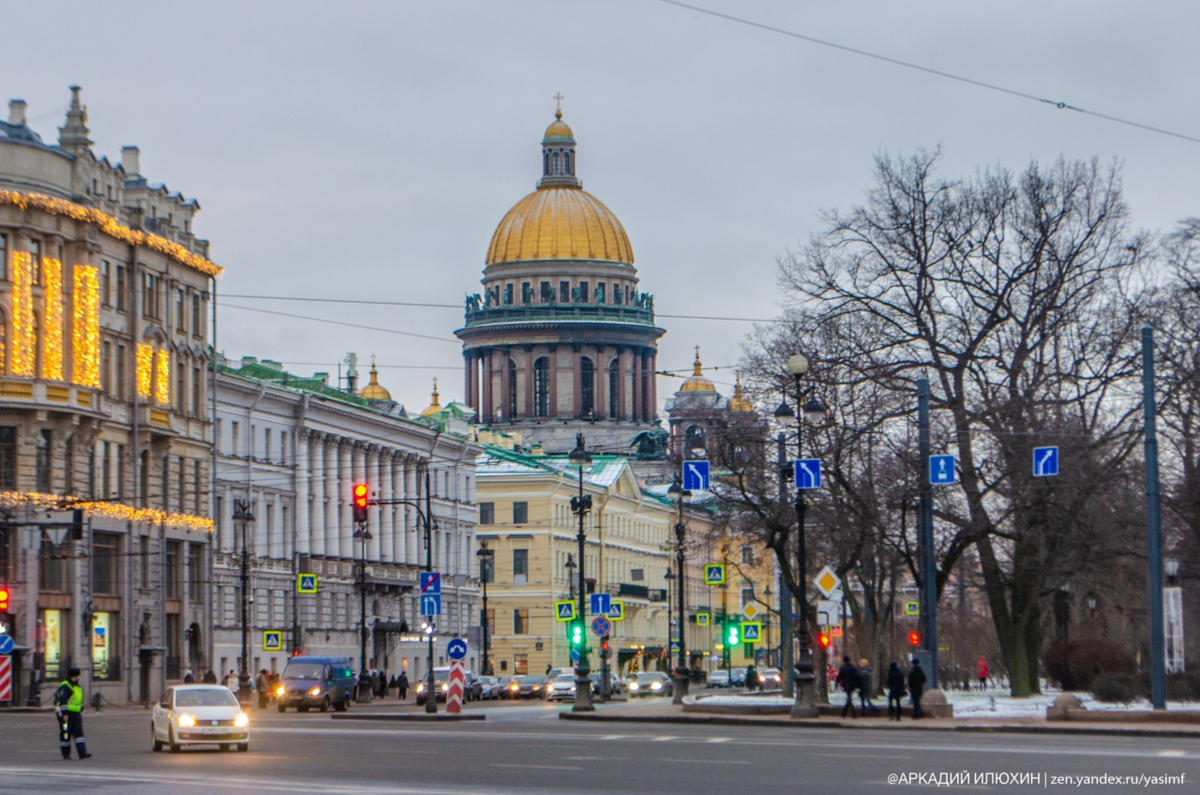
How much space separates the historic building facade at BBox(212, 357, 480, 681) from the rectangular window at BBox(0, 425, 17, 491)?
896cm

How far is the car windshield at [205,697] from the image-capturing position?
34.2 metres

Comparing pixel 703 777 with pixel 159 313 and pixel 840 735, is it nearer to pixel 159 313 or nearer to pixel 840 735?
pixel 840 735

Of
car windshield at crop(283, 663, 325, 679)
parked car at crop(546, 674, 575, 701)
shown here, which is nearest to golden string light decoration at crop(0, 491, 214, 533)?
car windshield at crop(283, 663, 325, 679)

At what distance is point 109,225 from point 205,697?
41632mm

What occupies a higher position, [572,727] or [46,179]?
→ [46,179]

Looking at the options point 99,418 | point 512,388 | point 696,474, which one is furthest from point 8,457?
point 512,388

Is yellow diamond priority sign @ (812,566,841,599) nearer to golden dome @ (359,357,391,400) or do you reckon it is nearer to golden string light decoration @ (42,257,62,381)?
golden string light decoration @ (42,257,62,381)

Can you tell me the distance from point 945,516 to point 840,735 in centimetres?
1642

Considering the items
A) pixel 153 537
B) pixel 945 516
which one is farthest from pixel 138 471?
pixel 945 516

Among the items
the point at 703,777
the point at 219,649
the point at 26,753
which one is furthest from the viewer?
the point at 219,649

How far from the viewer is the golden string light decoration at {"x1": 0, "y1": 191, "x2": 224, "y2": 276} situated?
225 feet

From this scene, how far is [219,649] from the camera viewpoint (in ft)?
274

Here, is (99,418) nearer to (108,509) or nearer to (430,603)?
(108,509)

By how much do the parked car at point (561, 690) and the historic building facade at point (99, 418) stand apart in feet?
45.0
